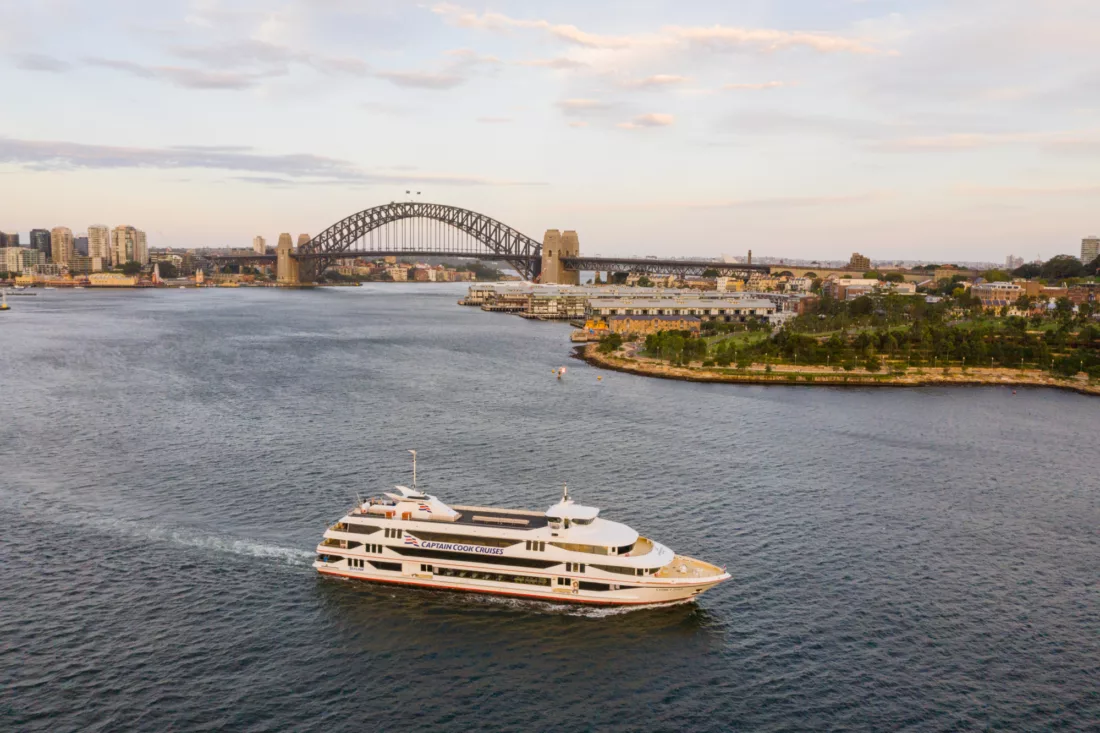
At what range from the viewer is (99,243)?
180m

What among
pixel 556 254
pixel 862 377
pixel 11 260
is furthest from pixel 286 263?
pixel 862 377

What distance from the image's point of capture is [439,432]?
2672cm

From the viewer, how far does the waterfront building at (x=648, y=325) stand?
5934 cm

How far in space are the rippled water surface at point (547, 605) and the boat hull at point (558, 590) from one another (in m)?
0.25

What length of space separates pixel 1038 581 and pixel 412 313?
7424 cm

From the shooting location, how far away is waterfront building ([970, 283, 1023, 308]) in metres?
73.7

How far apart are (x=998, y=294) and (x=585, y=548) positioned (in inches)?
2915

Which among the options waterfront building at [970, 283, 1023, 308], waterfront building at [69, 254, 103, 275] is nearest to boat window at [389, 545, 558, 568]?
waterfront building at [970, 283, 1023, 308]

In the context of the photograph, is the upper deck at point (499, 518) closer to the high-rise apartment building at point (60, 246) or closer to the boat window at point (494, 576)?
the boat window at point (494, 576)

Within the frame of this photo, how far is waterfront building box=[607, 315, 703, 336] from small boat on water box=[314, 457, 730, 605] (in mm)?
44261

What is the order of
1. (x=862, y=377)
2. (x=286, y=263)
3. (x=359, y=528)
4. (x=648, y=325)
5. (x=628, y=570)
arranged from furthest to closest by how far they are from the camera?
(x=286, y=263)
(x=648, y=325)
(x=862, y=377)
(x=359, y=528)
(x=628, y=570)

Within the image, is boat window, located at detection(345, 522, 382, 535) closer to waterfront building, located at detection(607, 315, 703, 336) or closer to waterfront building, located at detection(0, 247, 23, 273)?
waterfront building, located at detection(607, 315, 703, 336)

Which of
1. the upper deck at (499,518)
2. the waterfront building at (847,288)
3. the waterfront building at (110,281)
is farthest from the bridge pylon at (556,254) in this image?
the upper deck at (499,518)

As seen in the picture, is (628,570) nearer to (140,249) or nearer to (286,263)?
(286,263)
